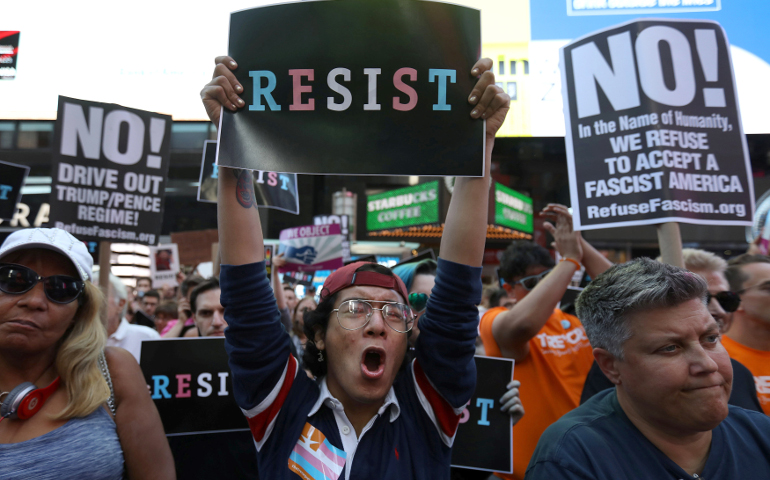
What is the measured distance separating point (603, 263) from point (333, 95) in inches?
94.4

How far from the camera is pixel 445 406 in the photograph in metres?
1.88

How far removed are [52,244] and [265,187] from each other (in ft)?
8.93

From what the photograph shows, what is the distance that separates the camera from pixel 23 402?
1.78 meters

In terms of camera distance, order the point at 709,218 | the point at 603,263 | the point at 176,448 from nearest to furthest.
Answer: the point at 176,448 < the point at 709,218 < the point at 603,263

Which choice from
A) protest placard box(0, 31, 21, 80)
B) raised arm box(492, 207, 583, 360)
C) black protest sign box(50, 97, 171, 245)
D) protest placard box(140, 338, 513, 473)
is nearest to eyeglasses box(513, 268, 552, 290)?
raised arm box(492, 207, 583, 360)

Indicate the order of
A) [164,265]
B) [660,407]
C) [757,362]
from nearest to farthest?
[660,407] < [757,362] < [164,265]

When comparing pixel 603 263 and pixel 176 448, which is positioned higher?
pixel 603 263

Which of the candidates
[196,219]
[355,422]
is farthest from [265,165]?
[196,219]

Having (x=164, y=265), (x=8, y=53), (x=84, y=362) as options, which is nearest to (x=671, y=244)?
(x=84, y=362)

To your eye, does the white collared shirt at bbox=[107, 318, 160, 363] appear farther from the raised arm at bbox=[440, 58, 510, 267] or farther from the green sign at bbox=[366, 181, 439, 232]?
the green sign at bbox=[366, 181, 439, 232]

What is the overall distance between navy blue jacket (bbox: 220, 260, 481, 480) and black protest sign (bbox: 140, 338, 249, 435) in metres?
1.07

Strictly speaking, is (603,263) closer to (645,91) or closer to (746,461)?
(645,91)

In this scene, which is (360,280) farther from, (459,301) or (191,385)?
(191,385)

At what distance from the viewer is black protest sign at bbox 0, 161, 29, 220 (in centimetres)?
486
